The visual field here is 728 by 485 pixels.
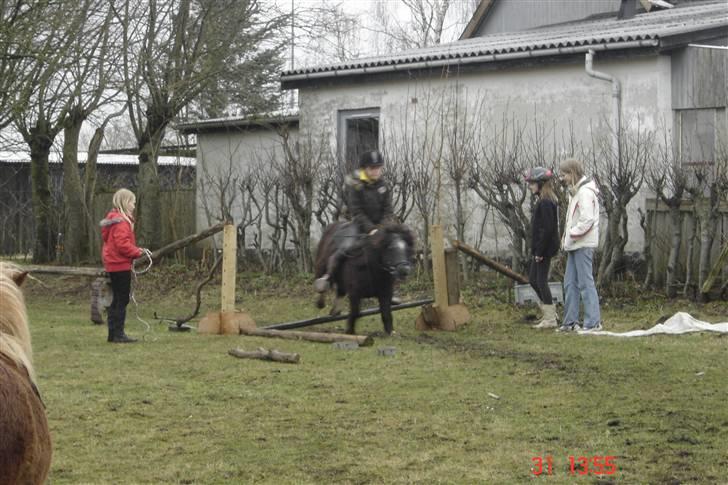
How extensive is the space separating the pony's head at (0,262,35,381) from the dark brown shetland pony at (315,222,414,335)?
296 inches

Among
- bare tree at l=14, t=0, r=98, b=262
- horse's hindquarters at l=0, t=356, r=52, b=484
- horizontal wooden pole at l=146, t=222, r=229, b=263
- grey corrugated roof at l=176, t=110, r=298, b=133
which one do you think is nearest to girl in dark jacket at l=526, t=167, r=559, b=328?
horizontal wooden pole at l=146, t=222, r=229, b=263

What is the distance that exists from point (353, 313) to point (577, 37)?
983cm

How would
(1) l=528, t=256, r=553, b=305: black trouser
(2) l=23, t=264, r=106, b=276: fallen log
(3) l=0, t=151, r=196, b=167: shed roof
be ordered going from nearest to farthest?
(1) l=528, t=256, r=553, b=305: black trouser
(2) l=23, t=264, r=106, b=276: fallen log
(3) l=0, t=151, r=196, b=167: shed roof

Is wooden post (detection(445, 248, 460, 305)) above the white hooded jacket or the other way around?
the other way around

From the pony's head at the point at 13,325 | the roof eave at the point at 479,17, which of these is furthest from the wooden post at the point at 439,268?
the roof eave at the point at 479,17

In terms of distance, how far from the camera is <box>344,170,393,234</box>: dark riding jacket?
12.0 m

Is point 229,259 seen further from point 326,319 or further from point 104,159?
point 104,159

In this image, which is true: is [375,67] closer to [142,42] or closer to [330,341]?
[142,42]

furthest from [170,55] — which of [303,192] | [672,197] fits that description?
[672,197]

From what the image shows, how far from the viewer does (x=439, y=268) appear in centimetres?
1434

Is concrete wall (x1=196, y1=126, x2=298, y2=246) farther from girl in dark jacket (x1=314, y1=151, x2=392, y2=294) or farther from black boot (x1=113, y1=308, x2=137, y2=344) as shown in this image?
girl in dark jacket (x1=314, y1=151, x2=392, y2=294)

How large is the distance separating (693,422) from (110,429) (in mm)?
4269

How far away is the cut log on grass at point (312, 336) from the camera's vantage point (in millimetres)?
12398

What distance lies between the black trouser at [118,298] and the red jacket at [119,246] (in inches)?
Result: 4.2
